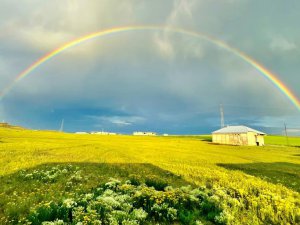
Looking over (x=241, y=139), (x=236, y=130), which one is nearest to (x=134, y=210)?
(x=241, y=139)

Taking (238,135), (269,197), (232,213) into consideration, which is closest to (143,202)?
(232,213)

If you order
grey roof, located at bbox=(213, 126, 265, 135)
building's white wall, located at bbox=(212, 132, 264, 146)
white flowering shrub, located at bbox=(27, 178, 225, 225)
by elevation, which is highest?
grey roof, located at bbox=(213, 126, 265, 135)

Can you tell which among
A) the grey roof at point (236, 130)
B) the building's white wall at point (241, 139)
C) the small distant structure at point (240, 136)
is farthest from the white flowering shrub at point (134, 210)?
the grey roof at point (236, 130)

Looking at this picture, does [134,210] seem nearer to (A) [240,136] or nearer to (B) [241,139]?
(B) [241,139]

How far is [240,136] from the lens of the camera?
10881cm

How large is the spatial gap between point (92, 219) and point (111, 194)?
3126mm

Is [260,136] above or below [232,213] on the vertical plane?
above

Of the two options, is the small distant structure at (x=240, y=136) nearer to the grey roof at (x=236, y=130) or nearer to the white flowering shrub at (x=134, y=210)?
the grey roof at (x=236, y=130)

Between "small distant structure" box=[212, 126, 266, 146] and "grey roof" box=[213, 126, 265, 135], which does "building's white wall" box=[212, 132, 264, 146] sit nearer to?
"small distant structure" box=[212, 126, 266, 146]

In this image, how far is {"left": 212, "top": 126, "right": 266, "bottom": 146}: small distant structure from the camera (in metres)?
108

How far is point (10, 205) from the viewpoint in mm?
11016

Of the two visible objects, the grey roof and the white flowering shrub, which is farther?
the grey roof

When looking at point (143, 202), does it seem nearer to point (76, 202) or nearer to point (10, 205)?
point (76, 202)

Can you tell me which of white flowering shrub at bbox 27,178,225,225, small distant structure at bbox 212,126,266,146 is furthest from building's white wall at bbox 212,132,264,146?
white flowering shrub at bbox 27,178,225,225
